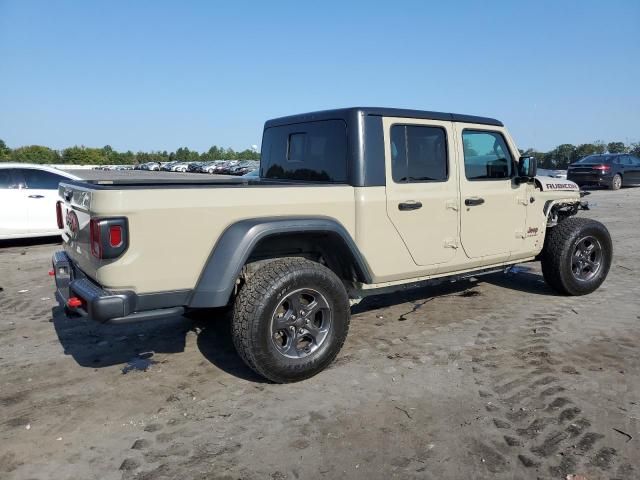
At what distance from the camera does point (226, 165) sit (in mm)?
60219

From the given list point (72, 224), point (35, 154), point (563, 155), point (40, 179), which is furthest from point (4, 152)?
point (72, 224)

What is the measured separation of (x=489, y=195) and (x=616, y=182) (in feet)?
57.4

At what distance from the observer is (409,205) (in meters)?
4.09

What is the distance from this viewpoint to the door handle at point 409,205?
4045mm

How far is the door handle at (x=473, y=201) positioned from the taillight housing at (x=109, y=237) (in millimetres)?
2904

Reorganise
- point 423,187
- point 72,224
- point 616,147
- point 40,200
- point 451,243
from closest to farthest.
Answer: point 72,224 < point 423,187 < point 451,243 < point 40,200 < point 616,147

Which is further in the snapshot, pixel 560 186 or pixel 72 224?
pixel 560 186

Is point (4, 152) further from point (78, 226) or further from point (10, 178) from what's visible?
point (78, 226)

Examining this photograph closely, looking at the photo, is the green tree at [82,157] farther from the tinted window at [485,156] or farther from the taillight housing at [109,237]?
the taillight housing at [109,237]

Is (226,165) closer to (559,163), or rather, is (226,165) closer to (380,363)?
(559,163)

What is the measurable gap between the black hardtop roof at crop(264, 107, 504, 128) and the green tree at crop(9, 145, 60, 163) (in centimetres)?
8996

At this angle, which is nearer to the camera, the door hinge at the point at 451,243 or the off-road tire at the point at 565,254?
the door hinge at the point at 451,243

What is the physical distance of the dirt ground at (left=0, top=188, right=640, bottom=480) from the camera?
266 centimetres

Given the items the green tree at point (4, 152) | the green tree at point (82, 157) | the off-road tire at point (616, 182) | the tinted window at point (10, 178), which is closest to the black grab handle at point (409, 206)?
the tinted window at point (10, 178)
